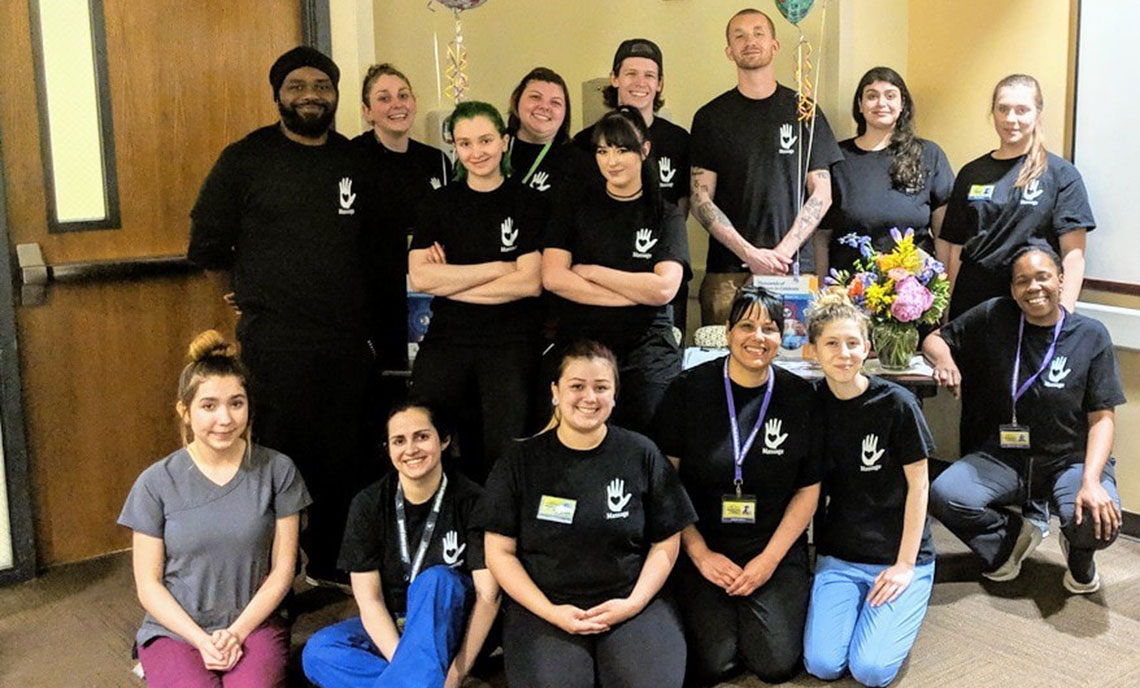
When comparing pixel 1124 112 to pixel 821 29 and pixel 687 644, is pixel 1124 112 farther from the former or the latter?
pixel 687 644

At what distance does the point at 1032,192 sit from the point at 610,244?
158 cm

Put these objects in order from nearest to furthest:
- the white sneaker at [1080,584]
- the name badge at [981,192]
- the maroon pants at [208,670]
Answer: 1. the maroon pants at [208,670]
2. the white sneaker at [1080,584]
3. the name badge at [981,192]

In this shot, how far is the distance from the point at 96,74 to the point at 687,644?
8.08 ft

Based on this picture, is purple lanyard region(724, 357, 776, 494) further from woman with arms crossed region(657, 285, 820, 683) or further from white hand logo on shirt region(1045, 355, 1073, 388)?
white hand logo on shirt region(1045, 355, 1073, 388)

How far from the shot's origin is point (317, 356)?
3.41 m

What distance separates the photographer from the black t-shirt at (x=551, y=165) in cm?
335

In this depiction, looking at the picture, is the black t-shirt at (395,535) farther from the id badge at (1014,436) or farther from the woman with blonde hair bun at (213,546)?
the id badge at (1014,436)

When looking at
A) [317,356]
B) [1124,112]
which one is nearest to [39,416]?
[317,356]

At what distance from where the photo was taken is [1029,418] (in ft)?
11.6

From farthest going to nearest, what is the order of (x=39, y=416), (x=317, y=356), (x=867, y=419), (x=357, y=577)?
(x=39, y=416)
(x=317, y=356)
(x=867, y=419)
(x=357, y=577)

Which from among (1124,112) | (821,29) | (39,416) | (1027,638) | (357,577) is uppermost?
(821,29)

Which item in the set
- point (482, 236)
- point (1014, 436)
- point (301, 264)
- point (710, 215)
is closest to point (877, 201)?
point (710, 215)

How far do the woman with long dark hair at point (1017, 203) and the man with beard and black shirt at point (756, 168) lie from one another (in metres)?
0.50

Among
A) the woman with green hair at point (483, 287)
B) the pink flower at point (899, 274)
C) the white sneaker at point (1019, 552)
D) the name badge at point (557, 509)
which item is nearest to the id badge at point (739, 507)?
the name badge at point (557, 509)
